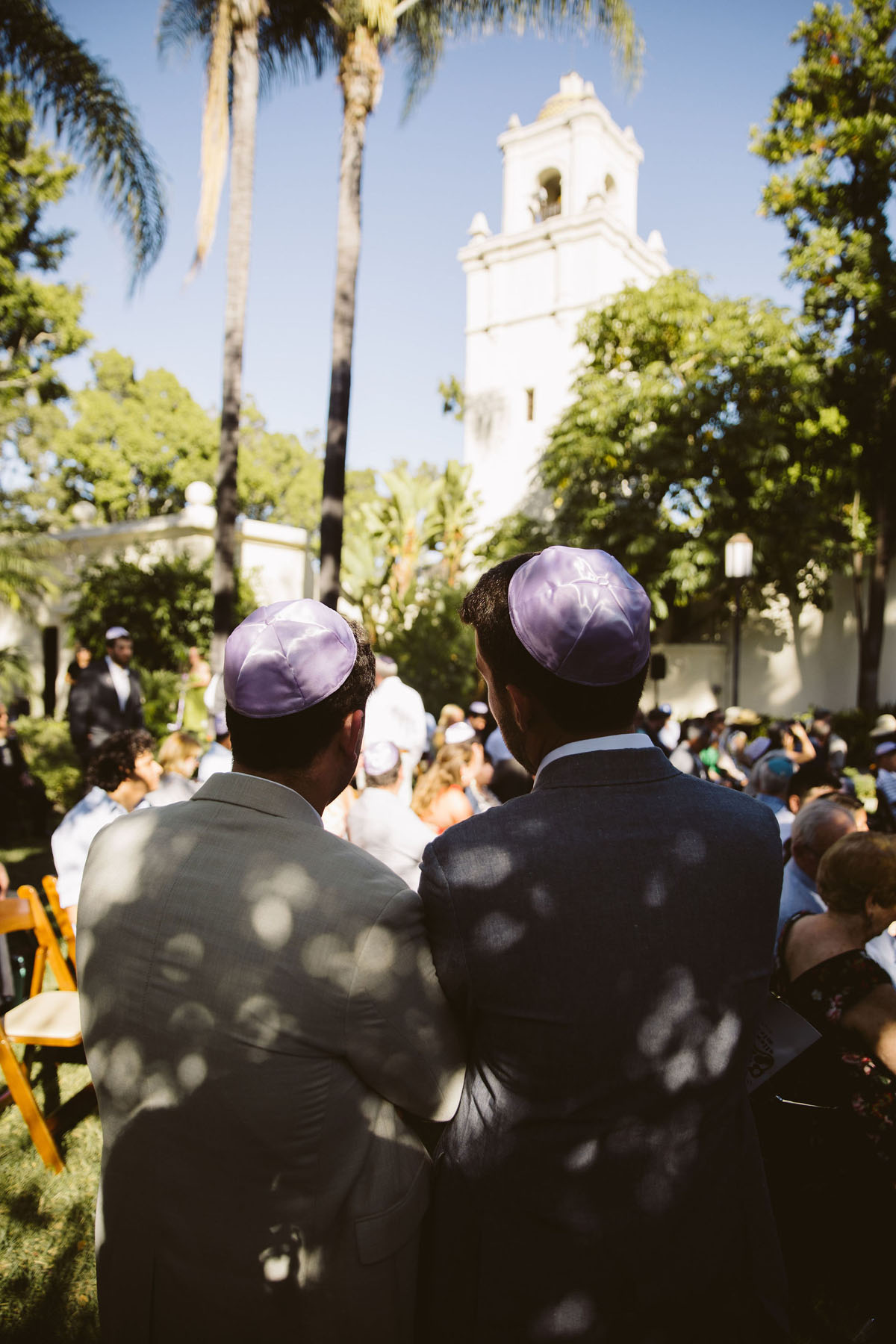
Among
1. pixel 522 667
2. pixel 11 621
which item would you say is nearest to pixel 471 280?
pixel 11 621

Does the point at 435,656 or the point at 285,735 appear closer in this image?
the point at 285,735

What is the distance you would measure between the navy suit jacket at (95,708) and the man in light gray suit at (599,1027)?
7.50 metres

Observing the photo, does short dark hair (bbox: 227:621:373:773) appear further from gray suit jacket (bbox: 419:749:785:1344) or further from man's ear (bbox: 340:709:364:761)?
gray suit jacket (bbox: 419:749:785:1344)

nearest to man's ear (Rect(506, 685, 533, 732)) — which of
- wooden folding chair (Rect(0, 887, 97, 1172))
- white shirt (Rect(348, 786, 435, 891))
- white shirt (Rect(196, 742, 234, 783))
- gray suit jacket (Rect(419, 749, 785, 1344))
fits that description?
gray suit jacket (Rect(419, 749, 785, 1344))

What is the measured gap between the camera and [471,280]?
95.8 feet

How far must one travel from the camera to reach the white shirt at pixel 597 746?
1.41 m

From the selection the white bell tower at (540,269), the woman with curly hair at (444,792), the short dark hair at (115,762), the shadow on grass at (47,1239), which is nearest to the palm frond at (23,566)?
the short dark hair at (115,762)

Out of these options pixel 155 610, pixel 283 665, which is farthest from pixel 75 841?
pixel 155 610

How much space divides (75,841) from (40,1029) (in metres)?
1.00

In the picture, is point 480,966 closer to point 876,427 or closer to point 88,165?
point 88,165

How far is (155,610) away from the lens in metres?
13.8

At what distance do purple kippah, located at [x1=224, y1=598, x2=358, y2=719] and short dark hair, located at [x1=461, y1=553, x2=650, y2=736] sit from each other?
0.29 meters

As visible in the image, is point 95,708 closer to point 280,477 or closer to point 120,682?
point 120,682

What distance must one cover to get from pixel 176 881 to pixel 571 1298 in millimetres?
910
